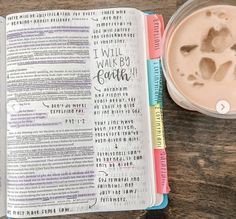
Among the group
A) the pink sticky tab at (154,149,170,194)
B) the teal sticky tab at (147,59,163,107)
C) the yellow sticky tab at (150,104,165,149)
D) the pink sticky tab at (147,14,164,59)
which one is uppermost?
the pink sticky tab at (147,14,164,59)

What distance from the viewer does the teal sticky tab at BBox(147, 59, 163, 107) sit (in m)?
0.59

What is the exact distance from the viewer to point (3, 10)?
60cm

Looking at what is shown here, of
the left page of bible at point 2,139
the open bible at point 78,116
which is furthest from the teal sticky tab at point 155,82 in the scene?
the left page of bible at point 2,139

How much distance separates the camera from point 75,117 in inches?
22.9

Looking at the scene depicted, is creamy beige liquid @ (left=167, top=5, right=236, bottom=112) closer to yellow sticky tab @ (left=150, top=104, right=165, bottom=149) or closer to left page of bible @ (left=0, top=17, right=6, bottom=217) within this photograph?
yellow sticky tab @ (left=150, top=104, right=165, bottom=149)

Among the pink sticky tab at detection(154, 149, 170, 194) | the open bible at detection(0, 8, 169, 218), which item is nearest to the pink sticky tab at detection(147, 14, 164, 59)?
the open bible at detection(0, 8, 169, 218)

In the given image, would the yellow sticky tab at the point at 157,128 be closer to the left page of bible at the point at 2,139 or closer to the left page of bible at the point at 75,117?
the left page of bible at the point at 75,117

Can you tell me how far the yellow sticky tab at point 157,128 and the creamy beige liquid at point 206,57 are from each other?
0.06 meters

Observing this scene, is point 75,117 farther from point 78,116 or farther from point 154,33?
point 154,33

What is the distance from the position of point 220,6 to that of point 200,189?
9.6 inches

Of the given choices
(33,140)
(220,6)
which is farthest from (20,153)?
(220,6)

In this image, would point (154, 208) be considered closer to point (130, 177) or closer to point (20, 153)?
point (130, 177)

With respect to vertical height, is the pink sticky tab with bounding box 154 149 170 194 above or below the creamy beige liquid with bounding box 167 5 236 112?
below

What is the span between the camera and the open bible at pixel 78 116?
1.89ft
